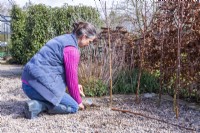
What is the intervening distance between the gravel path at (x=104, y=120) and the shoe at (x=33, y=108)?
6cm

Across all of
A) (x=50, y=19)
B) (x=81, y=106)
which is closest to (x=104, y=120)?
(x=81, y=106)

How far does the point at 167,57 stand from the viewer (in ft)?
16.4

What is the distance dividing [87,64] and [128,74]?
757 mm

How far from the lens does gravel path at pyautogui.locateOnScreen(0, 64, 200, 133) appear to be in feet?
11.6

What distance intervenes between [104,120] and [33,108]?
82 cm

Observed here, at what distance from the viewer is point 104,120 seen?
152 inches

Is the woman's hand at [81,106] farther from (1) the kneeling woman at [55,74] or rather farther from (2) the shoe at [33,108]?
(2) the shoe at [33,108]

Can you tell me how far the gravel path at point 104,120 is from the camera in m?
3.53

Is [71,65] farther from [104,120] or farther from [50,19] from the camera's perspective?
[50,19]

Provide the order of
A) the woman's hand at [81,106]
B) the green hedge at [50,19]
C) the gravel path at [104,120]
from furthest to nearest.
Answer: the green hedge at [50,19] < the woman's hand at [81,106] < the gravel path at [104,120]

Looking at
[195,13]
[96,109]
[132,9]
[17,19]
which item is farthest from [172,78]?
[17,19]

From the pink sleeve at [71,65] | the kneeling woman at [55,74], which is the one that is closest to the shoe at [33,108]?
the kneeling woman at [55,74]

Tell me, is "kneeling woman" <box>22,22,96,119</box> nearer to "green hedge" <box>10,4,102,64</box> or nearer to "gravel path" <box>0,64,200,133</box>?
"gravel path" <box>0,64,200,133</box>

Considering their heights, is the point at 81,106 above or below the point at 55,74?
below
